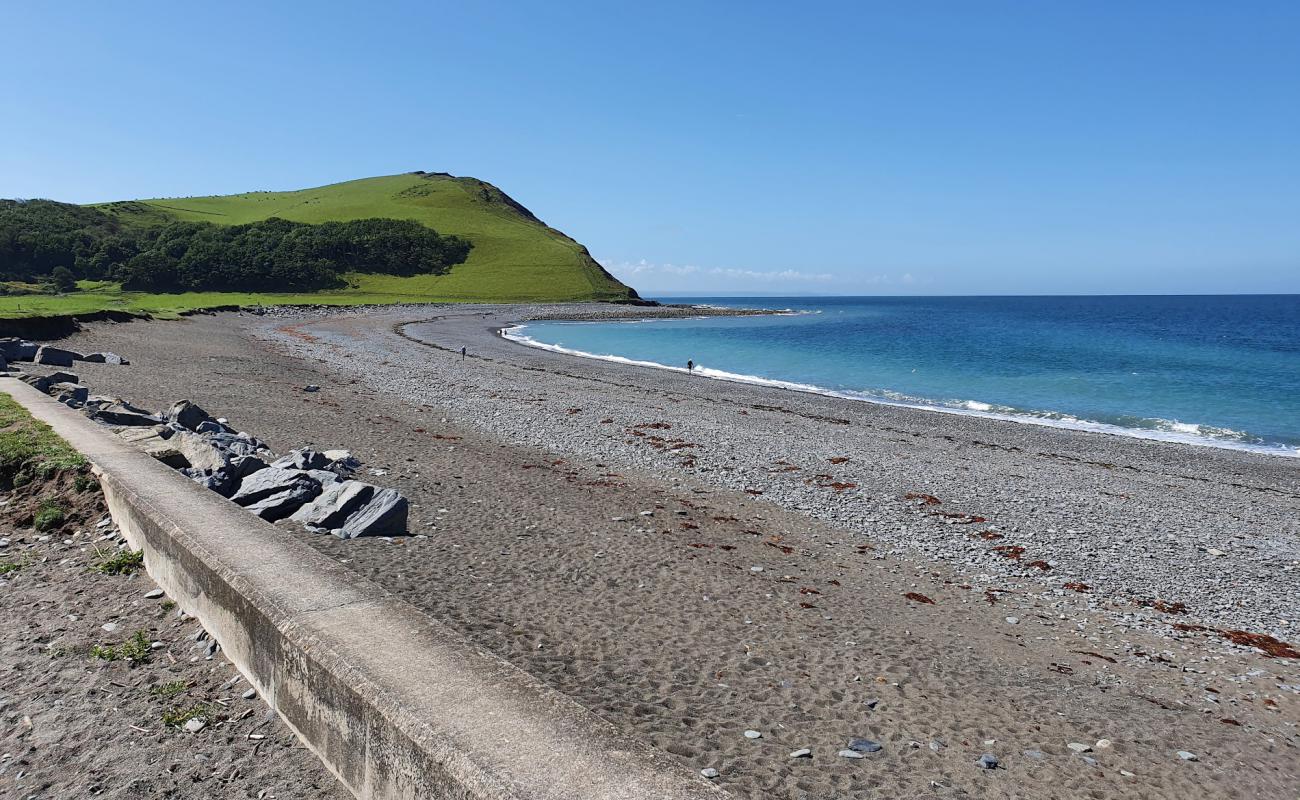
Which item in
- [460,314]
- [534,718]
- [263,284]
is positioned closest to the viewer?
[534,718]

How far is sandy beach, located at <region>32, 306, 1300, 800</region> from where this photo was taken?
18.1ft

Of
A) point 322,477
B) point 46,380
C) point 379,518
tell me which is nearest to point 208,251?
point 46,380

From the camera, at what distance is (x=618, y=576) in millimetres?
8539

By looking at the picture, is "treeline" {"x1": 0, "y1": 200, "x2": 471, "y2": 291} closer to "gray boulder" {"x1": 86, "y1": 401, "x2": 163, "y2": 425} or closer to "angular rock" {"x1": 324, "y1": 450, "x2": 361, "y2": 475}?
"gray boulder" {"x1": 86, "y1": 401, "x2": 163, "y2": 425}

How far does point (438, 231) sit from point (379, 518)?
13332 cm

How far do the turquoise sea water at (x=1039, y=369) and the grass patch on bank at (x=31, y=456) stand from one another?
27.5 metres

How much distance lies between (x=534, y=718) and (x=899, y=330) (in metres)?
88.6

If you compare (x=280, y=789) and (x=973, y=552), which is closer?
(x=280, y=789)

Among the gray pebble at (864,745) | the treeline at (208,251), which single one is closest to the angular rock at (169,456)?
the gray pebble at (864,745)

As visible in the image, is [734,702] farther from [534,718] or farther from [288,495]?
[288,495]

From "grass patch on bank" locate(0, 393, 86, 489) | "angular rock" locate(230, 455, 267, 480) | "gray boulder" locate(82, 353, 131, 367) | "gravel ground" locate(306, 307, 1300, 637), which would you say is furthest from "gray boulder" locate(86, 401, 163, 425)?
"gray boulder" locate(82, 353, 131, 367)

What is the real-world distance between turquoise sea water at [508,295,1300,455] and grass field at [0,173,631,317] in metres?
36.5

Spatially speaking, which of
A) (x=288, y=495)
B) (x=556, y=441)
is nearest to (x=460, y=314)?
(x=556, y=441)

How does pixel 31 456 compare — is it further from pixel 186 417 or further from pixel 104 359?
pixel 104 359
